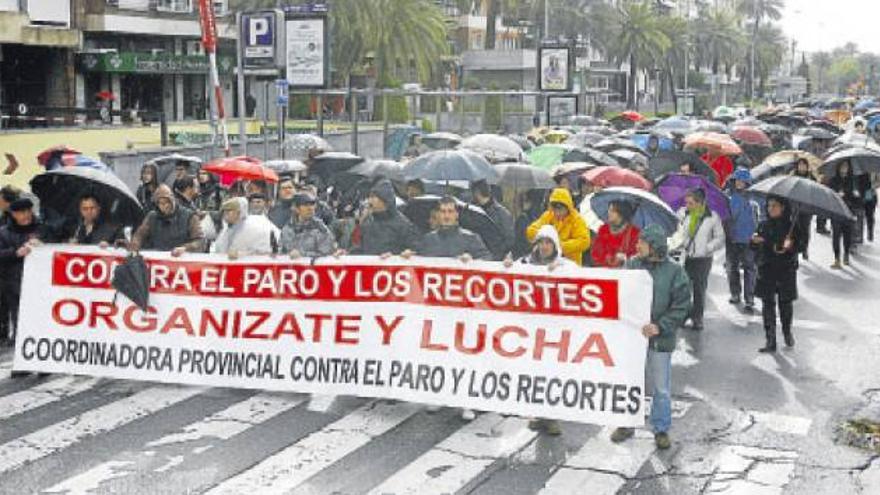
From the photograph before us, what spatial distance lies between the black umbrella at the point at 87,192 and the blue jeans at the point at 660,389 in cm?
481

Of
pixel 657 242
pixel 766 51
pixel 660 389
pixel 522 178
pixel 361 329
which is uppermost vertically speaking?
pixel 766 51

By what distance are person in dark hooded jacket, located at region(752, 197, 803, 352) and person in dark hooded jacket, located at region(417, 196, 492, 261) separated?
11.4 feet

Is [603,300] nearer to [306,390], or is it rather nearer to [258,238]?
[306,390]

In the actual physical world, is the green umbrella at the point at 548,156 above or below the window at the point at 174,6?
below

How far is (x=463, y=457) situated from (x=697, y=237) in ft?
16.5

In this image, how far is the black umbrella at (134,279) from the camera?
9.66 metres

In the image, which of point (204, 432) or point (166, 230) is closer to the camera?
point (204, 432)

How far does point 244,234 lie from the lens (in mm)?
10156

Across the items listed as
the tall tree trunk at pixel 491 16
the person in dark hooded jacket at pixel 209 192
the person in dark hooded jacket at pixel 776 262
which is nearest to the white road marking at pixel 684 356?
the person in dark hooded jacket at pixel 776 262

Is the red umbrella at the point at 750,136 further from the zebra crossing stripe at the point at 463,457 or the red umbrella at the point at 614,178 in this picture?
the zebra crossing stripe at the point at 463,457

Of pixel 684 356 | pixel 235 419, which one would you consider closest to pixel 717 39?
pixel 684 356

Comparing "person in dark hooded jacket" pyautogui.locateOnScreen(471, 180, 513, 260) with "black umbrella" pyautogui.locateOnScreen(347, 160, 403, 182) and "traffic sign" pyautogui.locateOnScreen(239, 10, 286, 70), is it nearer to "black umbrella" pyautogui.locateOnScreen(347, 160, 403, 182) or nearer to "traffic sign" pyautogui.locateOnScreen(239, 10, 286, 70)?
"black umbrella" pyautogui.locateOnScreen(347, 160, 403, 182)

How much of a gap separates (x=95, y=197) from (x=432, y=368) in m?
3.65

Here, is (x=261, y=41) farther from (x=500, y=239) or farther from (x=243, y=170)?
(x=500, y=239)
